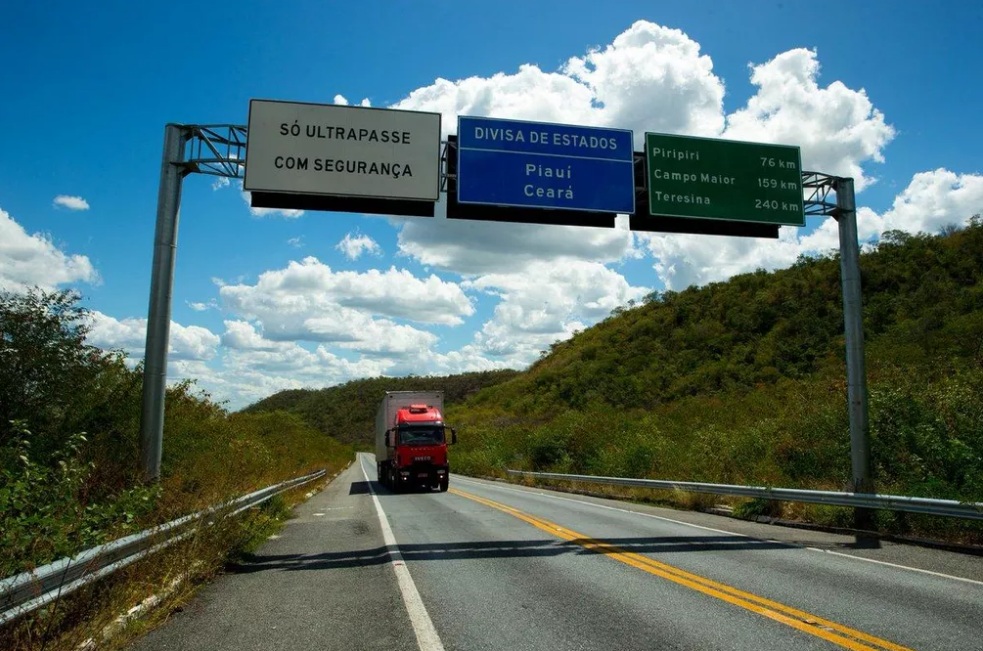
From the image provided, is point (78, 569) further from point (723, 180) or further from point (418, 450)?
point (418, 450)

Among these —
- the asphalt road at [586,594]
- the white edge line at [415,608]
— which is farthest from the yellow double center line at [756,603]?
the white edge line at [415,608]

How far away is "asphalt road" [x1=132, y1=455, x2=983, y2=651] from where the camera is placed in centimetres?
556

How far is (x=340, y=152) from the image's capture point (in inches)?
480

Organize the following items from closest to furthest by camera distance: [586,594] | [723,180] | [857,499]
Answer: [586,594] < [857,499] < [723,180]

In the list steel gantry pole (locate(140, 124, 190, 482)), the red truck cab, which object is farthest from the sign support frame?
the red truck cab

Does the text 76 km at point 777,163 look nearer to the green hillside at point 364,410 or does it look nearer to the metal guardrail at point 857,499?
the metal guardrail at point 857,499

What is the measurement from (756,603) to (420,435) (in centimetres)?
2193

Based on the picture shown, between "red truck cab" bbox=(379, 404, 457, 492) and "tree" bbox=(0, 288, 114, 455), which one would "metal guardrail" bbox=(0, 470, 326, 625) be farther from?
"red truck cab" bbox=(379, 404, 457, 492)

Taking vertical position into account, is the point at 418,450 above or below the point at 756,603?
above

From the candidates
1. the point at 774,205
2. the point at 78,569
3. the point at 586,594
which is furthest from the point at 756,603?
the point at 774,205

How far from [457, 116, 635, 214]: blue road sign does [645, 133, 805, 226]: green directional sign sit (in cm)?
A: 64

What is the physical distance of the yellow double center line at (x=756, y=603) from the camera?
5.34 m

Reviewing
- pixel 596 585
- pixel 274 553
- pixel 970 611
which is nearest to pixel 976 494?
pixel 970 611

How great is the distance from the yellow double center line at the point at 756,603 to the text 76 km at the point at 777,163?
8618 mm
